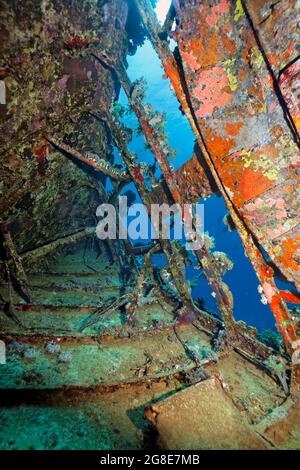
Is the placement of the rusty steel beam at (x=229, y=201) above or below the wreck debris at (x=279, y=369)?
above

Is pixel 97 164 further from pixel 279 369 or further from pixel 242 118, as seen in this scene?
pixel 279 369

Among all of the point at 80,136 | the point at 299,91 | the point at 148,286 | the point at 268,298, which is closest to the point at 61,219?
the point at 80,136

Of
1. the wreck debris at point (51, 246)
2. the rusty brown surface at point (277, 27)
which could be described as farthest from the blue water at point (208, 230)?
the rusty brown surface at point (277, 27)

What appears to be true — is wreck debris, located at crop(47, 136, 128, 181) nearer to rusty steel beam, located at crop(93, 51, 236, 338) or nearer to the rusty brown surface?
rusty steel beam, located at crop(93, 51, 236, 338)

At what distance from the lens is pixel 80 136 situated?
516cm

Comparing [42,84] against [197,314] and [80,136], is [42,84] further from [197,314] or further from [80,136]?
[197,314]

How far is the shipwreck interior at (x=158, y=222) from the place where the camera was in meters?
2.54

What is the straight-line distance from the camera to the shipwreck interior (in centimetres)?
254

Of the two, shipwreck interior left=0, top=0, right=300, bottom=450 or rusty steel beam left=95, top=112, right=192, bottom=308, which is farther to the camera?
rusty steel beam left=95, top=112, right=192, bottom=308

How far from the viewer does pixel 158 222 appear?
14.3ft

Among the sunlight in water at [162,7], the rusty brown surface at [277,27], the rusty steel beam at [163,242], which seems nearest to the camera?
the rusty brown surface at [277,27]

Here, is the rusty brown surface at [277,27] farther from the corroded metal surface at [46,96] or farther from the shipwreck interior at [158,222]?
the corroded metal surface at [46,96]

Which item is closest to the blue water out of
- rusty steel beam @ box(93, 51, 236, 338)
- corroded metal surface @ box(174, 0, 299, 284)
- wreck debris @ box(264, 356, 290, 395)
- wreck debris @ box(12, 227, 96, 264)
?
wreck debris @ box(12, 227, 96, 264)

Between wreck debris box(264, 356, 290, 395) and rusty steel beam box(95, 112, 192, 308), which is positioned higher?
rusty steel beam box(95, 112, 192, 308)
